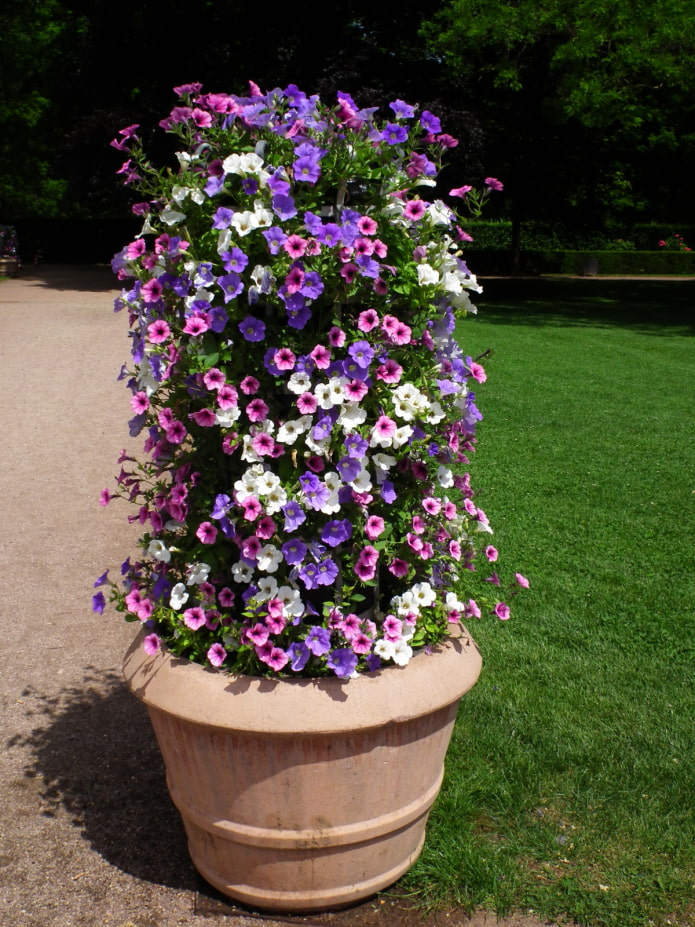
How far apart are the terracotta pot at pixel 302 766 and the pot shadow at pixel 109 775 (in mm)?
287

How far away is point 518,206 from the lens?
27.9 metres

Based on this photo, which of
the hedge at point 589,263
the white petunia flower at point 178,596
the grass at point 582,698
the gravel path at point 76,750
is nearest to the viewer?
the white petunia flower at point 178,596

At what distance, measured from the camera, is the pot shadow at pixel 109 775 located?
106 inches

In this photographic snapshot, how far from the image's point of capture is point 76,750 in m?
3.21

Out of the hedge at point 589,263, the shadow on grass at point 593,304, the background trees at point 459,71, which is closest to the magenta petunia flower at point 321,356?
the shadow on grass at point 593,304

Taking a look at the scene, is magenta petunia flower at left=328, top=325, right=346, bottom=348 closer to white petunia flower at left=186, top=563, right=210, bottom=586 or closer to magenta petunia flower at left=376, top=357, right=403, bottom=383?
magenta petunia flower at left=376, top=357, right=403, bottom=383

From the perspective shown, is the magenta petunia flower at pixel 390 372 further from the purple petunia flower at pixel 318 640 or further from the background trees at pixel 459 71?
the background trees at pixel 459 71

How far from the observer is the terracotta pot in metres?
2.20

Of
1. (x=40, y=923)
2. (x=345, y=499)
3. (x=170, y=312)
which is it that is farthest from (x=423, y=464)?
(x=40, y=923)

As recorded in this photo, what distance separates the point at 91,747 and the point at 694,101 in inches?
763

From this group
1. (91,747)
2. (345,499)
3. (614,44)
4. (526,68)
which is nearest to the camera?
(345,499)

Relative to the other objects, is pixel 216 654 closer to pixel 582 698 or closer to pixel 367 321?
pixel 367 321

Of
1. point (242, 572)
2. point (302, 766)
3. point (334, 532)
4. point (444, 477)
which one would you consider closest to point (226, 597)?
point (242, 572)

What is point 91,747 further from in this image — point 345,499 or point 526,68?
point 526,68
